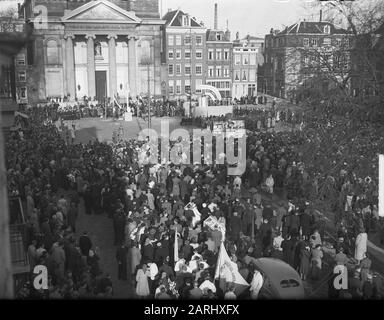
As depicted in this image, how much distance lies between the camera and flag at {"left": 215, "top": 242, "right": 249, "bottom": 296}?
1111cm

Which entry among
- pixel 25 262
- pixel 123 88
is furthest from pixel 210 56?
pixel 25 262

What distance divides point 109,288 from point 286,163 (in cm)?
1365

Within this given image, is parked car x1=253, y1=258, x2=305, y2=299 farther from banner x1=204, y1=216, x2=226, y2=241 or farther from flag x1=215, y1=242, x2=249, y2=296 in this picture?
banner x1=204, y1=216, x2=226, y2=241

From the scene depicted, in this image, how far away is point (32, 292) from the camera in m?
10.5

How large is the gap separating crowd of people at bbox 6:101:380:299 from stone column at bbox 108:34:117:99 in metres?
40.9

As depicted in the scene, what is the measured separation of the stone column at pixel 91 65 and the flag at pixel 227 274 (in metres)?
54.1

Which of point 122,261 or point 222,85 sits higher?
point 222,85

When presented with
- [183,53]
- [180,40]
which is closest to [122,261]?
[183,53]

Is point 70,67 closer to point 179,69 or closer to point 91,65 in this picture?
point 91,65

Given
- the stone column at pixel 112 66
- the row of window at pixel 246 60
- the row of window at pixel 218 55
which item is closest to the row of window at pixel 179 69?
the row of window at pixel 218 55

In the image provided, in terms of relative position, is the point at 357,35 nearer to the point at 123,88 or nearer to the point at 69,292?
the point at 69,292

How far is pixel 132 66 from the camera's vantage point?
64.5 m

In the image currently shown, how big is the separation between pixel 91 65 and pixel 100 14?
6090 millimetres

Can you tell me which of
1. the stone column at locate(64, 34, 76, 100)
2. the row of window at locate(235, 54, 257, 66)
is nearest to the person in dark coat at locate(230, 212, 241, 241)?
the stone column at locate(64, 34, 76, 100)
